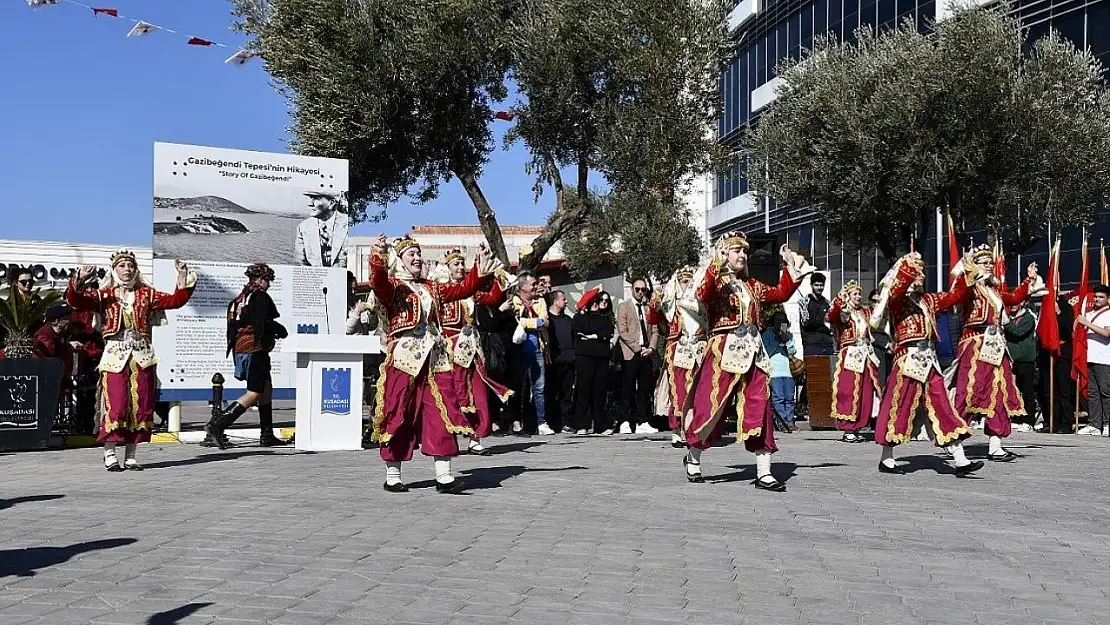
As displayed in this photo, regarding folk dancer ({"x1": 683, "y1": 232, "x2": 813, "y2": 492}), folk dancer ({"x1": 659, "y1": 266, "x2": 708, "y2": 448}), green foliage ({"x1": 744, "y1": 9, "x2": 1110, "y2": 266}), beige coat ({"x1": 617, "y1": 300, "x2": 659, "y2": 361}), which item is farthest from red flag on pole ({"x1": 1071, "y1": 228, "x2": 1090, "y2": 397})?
folk dancer ({"x1": 683, "y1": 232, "x2": 813, "y2": 492})

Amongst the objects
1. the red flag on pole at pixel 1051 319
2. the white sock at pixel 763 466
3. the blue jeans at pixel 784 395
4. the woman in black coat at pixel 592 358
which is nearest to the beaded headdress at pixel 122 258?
the white sock at pixel 763 466

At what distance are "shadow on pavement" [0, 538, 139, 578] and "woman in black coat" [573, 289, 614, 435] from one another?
10837 millimetres

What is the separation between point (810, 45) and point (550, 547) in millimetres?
37334

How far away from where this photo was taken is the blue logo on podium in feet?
49.2

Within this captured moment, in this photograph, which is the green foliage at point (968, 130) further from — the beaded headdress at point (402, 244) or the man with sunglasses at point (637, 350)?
the beaded headdress at point (402, 244)

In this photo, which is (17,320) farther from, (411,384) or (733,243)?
(733,243)

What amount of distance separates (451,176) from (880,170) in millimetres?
A: 8893

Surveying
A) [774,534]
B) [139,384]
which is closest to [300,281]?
[139,384]

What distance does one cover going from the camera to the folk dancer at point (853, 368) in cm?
1590

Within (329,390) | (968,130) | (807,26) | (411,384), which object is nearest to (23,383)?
(329,390)

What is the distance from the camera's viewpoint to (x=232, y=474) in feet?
38.9

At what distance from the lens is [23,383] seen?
48.0 feet

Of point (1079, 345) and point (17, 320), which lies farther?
point (1079, 345)

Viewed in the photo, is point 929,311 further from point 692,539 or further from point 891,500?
point 692,539
